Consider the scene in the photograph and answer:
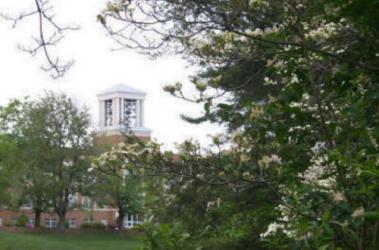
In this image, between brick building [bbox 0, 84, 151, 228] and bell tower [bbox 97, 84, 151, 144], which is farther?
bell tower [bbox 97, 84, 151, 144]

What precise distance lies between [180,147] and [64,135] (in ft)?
148

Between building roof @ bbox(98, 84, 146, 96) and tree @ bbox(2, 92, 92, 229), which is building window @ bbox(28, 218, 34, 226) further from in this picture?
building roof @ bbox(98, 84, 146, 96)

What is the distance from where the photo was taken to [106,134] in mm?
53938

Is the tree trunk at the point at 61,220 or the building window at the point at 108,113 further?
the building window at the point at 108,113

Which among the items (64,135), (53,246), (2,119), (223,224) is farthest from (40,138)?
(223,224)

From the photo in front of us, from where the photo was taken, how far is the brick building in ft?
179

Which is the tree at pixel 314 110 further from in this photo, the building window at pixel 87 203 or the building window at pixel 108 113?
the building window at pixel 108 113

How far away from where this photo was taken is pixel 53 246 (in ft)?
119

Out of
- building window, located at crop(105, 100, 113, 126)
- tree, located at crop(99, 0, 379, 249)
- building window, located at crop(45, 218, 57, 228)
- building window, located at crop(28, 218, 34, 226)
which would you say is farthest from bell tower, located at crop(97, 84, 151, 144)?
tree, located at crop(99, 0, 379, 249)

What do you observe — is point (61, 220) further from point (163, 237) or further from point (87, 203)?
point (163, 237)

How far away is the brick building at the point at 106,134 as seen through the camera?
54.6m

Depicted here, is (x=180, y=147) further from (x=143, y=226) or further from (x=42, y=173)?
(x=42, y=173)

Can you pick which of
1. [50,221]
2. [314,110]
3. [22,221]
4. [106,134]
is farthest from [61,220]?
[314,110]

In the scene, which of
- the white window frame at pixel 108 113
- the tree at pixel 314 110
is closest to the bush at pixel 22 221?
the white window frame at pixel 108 113
